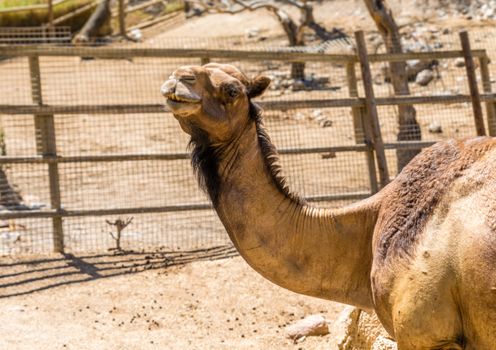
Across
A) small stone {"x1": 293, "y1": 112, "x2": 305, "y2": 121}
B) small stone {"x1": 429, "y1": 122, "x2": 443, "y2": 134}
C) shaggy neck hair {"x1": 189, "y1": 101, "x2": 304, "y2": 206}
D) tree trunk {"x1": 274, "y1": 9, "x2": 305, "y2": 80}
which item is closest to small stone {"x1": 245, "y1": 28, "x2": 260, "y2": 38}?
tree trunk {"x1": 274, "y1": 9, "x2": 305, "y2": 80}

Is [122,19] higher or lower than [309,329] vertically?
higher

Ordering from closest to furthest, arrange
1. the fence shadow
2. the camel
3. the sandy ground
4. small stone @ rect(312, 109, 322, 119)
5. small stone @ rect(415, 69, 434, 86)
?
the camel < the sandy ground < the fence shadow < small stone @ rect(312, 109, 322, 119) < small stone @ rect(415, 69, 434, 86)

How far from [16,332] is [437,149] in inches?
173

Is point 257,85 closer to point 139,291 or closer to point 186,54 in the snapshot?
point 139,291

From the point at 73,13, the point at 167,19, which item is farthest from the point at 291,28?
the point at 167,19

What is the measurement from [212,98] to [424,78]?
14.5 meters

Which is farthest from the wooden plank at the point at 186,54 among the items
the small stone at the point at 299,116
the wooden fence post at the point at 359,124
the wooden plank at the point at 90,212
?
the small stone at the point at 299,116

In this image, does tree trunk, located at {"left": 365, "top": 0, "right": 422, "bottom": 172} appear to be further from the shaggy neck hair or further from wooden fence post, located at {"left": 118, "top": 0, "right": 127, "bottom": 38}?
wooden fence post, located at {"left": 118, "top": 0, "right": 127, "bottom": 38}

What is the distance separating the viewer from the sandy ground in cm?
730

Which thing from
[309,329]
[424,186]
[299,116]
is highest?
[299,116]

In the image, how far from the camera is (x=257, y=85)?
4.64 metres

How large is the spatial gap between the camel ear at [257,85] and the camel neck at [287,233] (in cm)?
23

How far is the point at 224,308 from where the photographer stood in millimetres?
8016

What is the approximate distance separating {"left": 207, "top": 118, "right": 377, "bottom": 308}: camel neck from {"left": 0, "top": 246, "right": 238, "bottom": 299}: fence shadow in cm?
448
